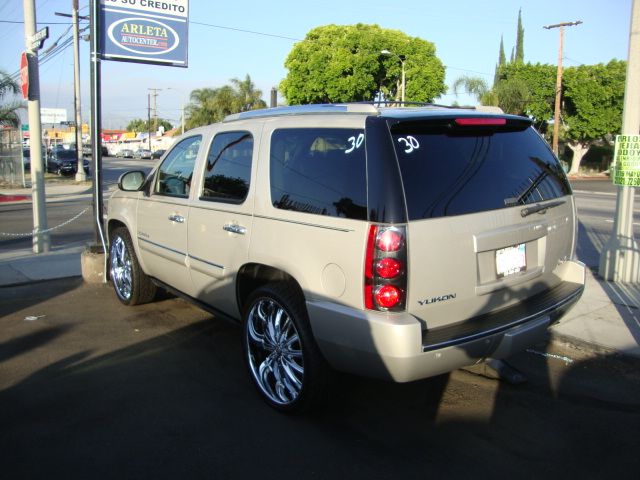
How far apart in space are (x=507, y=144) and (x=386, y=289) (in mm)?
1440

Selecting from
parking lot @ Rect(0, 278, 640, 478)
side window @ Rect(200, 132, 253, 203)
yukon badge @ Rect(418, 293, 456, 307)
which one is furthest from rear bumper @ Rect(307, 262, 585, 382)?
side window @ Rect(200, 132, 253, 203)

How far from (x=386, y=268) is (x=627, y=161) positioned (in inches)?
200

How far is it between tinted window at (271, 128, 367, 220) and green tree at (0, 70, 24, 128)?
2892cm

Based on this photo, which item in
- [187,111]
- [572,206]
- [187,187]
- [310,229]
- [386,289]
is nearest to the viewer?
[386,289]

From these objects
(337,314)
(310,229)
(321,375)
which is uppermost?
(310,229)

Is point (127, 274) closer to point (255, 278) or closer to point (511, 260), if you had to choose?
point (255, 278)

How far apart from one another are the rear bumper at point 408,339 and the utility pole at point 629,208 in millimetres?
3970

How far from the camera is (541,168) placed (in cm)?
405

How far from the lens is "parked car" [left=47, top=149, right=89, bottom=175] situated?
35844 mm

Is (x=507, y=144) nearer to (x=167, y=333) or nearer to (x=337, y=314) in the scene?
(x=337, y=314)

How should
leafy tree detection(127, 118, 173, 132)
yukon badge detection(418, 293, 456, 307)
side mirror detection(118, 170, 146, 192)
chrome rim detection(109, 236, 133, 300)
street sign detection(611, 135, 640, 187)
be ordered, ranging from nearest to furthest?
1. yukon badge detection(418, 293, 456, 307)
2. side mirror detection(118, 170, 146, 192)
3. chrome rim detection(109, 236, 133, 300)
4. street sign detection(611, 135, 640, 187)
5. leafy tree detection(127, 118, 173, 132)

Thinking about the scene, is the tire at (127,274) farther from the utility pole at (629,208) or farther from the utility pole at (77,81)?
the utility pole at (77,81)

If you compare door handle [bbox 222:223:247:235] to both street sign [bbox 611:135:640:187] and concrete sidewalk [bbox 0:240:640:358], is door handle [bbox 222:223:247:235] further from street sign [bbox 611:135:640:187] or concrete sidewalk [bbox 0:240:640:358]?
street sign [bbox 611:135:640:187]

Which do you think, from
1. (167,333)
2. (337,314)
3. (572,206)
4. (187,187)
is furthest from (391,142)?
(167,333)
